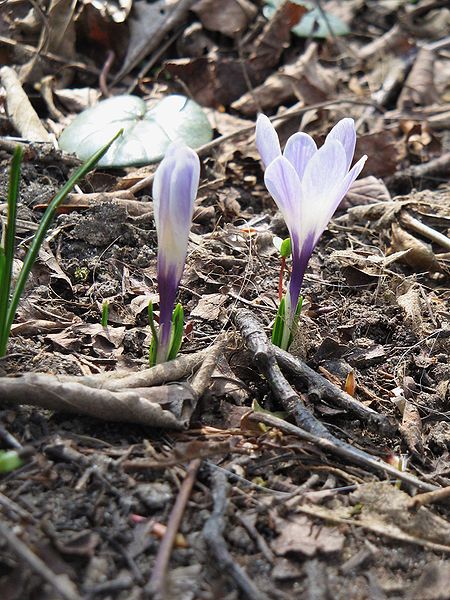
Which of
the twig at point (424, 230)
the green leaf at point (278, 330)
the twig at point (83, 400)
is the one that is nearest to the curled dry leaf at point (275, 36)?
the twig at point (424, 230)

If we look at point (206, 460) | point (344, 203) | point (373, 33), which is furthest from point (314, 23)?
point (206, 460)

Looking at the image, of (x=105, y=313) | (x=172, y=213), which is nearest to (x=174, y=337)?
(x=105, y=313)

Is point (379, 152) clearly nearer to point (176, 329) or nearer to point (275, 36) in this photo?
point (275, 36)

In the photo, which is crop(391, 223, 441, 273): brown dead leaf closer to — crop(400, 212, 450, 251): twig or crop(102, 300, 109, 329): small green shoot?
crop(400, 212, 450, 251): twig

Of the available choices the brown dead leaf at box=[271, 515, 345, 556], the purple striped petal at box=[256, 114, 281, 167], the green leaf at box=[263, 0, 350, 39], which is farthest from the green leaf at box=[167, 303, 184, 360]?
the green leaf at box=[263, 0, 350, 39]

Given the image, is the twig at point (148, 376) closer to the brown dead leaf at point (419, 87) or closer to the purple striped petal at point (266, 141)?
the purple striped petal at point (266, 141)

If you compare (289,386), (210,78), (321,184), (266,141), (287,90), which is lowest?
(289,386)
